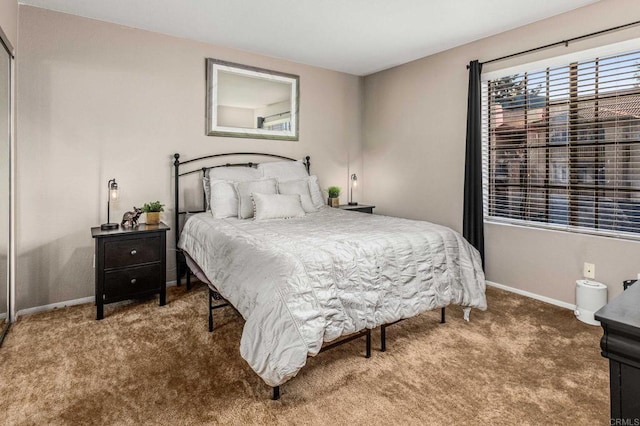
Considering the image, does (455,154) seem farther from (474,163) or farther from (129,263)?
(129,263)

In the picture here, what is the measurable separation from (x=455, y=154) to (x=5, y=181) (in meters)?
4.09

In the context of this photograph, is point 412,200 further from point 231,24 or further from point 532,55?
point 231,24

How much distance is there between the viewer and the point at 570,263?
10.4 ft

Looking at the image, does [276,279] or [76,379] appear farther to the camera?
[76,379]

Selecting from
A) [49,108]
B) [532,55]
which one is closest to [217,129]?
[49,108]

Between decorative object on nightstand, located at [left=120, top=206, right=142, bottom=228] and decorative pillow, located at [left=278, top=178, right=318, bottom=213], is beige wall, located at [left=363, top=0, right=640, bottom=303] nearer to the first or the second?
decorative pillow, located at [left=278, top=178, right=318, bottom=213]

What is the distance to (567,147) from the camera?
3.16 meters

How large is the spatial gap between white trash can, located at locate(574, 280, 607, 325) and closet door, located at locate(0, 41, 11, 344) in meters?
4.32

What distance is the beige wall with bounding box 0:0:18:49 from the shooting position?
2.45 m

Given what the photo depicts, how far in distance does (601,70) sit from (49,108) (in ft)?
15.1

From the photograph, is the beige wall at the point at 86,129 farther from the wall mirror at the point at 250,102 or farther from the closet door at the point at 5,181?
the closet door at the point at 5,181

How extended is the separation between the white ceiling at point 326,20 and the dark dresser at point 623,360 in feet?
9.45

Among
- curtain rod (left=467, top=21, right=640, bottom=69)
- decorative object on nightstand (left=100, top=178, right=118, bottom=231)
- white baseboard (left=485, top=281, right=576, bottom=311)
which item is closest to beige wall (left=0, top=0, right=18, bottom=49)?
decorative object on nightstand (left=100, top=178, right=118, bottom=231)

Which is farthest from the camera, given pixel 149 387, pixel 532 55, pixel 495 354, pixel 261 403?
pixel 532 55
